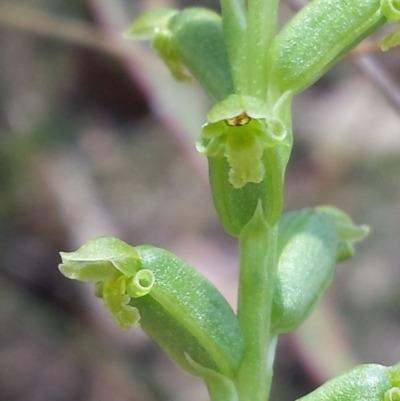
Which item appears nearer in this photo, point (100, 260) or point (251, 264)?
point (100, 260)

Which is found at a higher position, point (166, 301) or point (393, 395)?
point (166, 301)

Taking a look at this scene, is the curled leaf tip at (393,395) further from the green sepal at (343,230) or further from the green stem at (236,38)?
the green stem at (236,38)

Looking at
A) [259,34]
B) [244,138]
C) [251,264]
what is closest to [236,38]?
[259,34]

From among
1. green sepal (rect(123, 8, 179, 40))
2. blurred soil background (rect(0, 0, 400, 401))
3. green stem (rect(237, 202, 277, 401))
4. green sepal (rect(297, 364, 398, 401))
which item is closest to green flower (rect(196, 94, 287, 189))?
green stem (rect(237, 202, 277, 401))

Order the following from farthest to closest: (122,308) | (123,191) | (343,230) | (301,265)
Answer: (123,191), (343,230), (301,265), (122,308)

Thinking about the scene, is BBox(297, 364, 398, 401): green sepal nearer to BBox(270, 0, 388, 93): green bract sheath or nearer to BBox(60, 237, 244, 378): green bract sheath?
BBox(60, 237, 244, 378): green bract sheath

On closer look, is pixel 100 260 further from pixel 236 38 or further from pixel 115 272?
pixel 236 38

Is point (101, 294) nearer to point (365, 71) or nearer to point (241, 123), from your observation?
point (241, 123)
